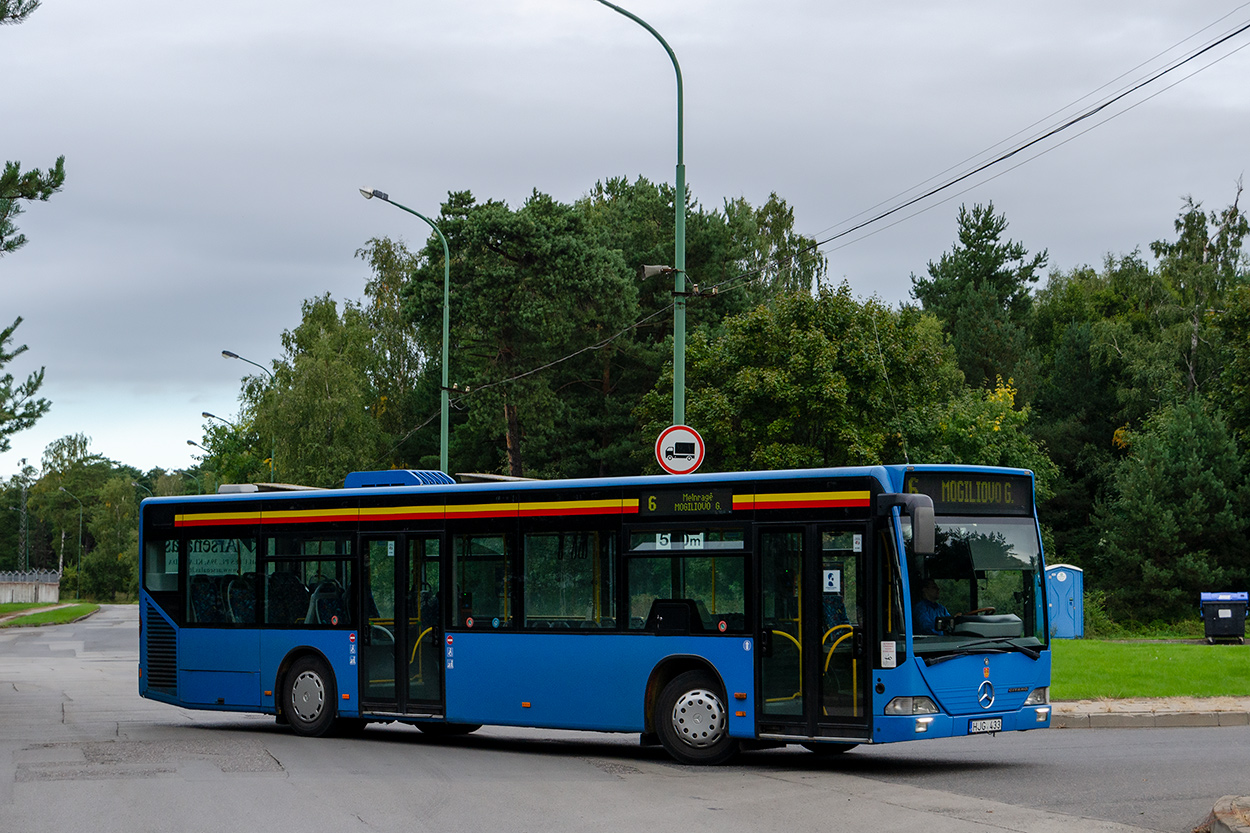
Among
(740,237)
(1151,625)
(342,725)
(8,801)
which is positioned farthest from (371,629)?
(740,237)

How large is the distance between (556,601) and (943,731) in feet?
13.7

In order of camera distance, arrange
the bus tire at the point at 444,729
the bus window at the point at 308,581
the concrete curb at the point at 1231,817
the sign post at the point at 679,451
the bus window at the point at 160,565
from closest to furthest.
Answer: the concrete curb at the point at 1231,817, the bus window at the point at 308,581, the bus tire at the point at 444,729, the sign post at the point at 679,451, the bus window at the point at 160,565

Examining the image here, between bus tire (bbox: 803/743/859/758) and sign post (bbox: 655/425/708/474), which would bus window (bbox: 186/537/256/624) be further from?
bus tire (bbox: 803/743/859/758)

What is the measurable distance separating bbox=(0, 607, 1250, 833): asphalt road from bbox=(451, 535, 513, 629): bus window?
143 centimetres

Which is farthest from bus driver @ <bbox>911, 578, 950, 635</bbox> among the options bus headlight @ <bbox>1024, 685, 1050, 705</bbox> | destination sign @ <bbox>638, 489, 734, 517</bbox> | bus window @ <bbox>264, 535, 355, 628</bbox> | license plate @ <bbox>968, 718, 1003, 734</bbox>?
bus window @ <bbox>264, 535, 355, 628</bbox>

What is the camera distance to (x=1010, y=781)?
11.5 metres

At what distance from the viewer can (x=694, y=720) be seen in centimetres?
1282

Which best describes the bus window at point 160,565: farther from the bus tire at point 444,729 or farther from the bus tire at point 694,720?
the bus tire at point 694,720

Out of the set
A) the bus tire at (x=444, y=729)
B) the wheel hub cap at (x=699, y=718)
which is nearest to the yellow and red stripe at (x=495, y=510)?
the wheel hub cap at (x=699, y=718)

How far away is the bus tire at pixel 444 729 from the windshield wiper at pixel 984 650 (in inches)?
240

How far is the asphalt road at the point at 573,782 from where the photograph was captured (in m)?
9.55

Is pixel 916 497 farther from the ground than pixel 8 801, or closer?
farther from the ground

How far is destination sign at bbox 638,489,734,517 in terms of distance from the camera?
507 inches

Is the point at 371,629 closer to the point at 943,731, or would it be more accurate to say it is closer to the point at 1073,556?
the point at 943,731
